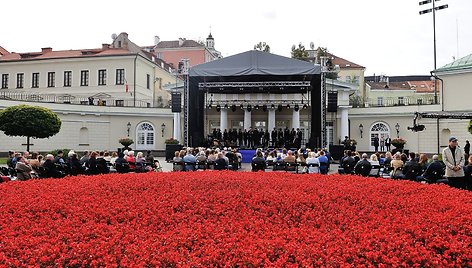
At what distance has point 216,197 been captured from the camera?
810 centimetres

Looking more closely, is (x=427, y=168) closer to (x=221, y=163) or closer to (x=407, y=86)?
(x=221, y=163)

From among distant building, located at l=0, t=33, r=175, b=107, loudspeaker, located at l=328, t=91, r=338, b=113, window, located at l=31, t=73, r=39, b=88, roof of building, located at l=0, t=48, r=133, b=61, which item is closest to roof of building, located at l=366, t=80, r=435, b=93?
distant building, located at l=0, t=33, r=175, b=107

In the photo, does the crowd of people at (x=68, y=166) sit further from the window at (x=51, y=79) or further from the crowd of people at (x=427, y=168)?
the window at (x=51, y=79)

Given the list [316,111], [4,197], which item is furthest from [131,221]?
[316,111]

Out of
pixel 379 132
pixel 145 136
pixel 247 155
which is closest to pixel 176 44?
pixel 145 136

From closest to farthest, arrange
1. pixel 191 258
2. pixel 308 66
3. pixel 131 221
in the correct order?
pixel 191 258
pixel 131 221
pixel 308 66

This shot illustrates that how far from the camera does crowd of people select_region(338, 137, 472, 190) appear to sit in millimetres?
11203

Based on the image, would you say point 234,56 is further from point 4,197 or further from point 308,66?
point 4,197

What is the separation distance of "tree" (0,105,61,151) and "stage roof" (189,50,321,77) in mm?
12060

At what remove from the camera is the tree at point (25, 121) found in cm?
3027

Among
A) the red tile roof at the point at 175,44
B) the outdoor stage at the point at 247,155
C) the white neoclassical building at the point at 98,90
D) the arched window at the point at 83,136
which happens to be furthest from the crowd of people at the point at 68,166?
the red tile roof at the point at 175,44

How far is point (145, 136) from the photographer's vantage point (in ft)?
144

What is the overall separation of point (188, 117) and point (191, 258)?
23420 mm

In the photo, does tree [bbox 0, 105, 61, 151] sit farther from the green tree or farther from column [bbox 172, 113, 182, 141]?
the green tree
